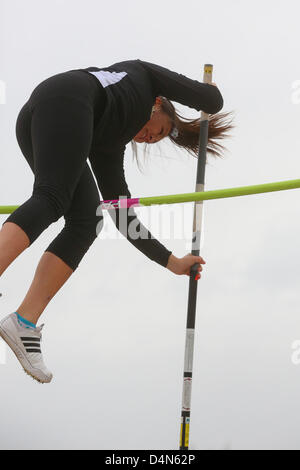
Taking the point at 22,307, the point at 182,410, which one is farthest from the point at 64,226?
the point at 182,410

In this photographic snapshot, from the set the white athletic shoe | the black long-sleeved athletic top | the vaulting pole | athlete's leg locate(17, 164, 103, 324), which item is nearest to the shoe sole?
the white athletic shoe

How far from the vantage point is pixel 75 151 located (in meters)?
3.28

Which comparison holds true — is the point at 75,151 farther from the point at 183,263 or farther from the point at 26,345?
the point at 183,263

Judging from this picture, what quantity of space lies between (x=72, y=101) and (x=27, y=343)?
4.61ft

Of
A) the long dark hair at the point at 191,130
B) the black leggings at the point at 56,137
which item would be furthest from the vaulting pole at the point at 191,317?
the black leggings at the point at 56,137

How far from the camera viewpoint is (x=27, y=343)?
3.69 meters

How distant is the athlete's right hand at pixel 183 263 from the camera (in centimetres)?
463

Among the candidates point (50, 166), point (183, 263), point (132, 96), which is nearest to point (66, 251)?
point (50, 166)

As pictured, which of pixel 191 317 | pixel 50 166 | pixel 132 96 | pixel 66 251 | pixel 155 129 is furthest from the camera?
pixel 191 317

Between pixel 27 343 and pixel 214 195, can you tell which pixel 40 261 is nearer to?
pixel 27 343

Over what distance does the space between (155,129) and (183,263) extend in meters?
1.11

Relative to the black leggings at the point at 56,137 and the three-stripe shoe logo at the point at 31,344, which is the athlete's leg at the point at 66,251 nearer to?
the three-stripe shoe logo at the point at 31,344

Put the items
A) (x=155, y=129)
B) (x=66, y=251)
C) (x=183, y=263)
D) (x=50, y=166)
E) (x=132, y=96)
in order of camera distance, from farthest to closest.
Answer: (x=183, y=263) → (x=155, y=129) → (x=66, y=251) → (x=132, y=96) → (x=50, y=166)

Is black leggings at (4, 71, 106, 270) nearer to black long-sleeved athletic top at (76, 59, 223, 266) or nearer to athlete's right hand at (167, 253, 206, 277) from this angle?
black long-sleeved athletic top at (76, 59, 223, 266)
